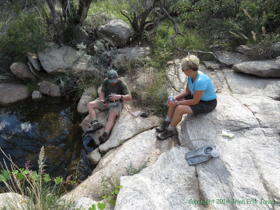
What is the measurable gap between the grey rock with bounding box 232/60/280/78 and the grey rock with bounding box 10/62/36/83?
21.7 feet

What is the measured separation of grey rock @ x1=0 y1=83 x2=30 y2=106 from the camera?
5.58 metres

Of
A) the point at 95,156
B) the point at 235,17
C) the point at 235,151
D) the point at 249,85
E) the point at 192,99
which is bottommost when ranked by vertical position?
the point at 95,156

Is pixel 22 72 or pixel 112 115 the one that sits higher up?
pixel 22 72

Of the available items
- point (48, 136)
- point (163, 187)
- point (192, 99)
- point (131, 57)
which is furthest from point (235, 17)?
point (48, 136)

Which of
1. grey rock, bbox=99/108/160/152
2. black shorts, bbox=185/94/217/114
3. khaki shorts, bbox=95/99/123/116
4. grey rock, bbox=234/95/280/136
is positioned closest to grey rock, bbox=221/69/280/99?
grey rock, bbox=234/95/280/136

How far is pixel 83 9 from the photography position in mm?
6535


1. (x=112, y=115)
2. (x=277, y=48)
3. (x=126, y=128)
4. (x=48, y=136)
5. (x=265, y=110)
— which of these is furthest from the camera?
(x=277, y=48)

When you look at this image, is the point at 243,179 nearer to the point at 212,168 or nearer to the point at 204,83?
the point at 212,168

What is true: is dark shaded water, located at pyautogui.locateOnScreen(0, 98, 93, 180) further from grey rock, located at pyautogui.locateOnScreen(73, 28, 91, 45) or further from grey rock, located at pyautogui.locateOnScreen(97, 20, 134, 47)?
grey rock, located at pyautogui.locateOnScreen(97, 20, 134, 47)

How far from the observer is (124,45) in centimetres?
671

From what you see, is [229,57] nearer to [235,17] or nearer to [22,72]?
[235,17]

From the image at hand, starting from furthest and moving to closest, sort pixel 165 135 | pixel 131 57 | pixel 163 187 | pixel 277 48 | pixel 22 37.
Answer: pixel 131 57, pixel 22 37, pixel 277 48, pixel 165 135, pixel 163 187

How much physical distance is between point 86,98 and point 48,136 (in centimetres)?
152

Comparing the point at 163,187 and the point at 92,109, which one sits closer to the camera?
the point at 163,187
